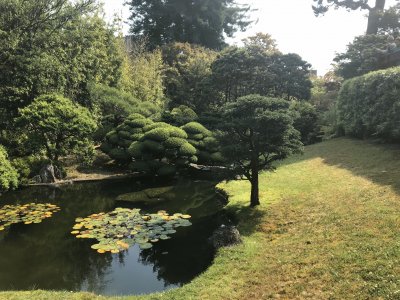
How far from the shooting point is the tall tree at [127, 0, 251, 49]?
3966 centimetres

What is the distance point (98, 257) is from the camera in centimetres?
853

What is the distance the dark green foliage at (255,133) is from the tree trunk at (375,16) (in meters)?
19.6

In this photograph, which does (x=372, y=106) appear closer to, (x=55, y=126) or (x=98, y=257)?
(x=98, y=257)

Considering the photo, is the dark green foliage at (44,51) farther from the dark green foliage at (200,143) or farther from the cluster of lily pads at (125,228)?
the cluster of lily pads at (125,228)

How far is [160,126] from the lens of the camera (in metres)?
17.8

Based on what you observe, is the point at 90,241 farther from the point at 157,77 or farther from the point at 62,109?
the point at 157,77

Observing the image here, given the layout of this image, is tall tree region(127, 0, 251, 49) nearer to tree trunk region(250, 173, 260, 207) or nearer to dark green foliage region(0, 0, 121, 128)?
dark green foliage region(0, 0, 121, 128)

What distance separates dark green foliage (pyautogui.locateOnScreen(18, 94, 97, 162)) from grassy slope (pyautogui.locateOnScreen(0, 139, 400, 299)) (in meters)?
9.28

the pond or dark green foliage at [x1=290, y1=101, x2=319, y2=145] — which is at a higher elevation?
dark green foliage at [x1=290, y1=101, x2=319, y2=145]

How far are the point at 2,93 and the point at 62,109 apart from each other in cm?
381

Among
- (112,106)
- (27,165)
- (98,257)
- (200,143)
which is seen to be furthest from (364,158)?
(27,165)

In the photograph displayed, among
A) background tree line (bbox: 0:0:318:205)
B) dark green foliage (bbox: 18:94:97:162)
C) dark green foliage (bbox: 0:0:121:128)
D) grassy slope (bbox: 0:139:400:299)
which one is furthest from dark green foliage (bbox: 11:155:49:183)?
grassy slope (bbox: 0:139:400:299)

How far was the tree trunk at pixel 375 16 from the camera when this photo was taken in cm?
2536

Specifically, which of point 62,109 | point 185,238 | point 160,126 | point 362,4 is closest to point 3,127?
point 62,109
